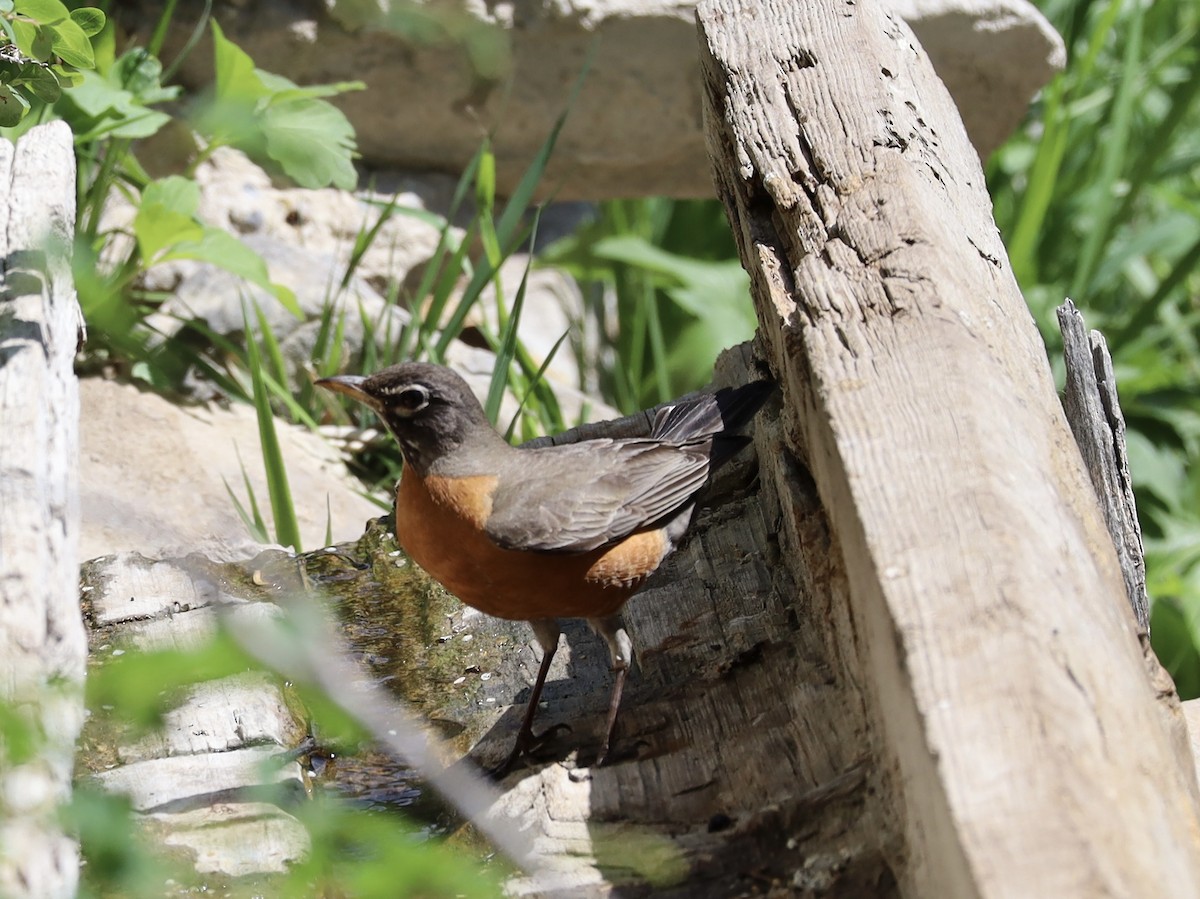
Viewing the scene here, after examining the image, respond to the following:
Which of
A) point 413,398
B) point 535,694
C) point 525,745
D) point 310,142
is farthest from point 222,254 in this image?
point 525,745

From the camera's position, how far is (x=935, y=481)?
188cm

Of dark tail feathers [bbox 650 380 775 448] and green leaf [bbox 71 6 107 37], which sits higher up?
green leaf [bbox 71 6 107 37]

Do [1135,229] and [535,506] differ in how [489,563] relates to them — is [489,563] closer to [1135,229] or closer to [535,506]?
[535,506]

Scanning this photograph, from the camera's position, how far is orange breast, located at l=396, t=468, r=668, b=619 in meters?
2.61

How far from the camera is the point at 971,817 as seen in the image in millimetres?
1441

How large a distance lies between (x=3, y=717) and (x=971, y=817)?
103 centimetres

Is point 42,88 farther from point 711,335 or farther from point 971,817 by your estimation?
point 711,335

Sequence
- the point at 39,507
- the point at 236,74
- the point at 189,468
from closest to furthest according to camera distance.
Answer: the point at 39,507, the point at 236,74, the point at 189,468

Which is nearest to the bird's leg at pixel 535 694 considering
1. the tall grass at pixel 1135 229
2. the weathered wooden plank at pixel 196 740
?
the weathered wooden plank at pixel 196 740

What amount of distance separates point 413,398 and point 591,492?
43 cm

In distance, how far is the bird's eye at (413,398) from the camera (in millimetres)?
2742

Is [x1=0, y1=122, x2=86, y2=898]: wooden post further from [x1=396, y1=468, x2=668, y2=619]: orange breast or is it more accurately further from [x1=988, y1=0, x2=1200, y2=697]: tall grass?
[x1=988, y1=0, x2=1200, y2=697]: tall grass

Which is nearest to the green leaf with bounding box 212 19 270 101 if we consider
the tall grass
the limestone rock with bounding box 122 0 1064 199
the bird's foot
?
the limestone rock with bounding box 122 0 1064 199

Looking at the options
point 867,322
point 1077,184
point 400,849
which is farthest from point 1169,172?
point 400,849
